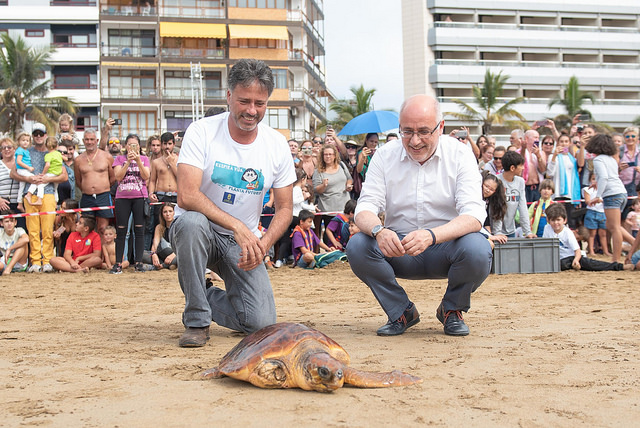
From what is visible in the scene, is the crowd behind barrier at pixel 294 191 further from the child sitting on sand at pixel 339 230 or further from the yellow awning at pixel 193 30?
the yellow awning at pixel 193 30

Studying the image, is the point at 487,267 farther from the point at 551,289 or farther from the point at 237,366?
the point at 551,289

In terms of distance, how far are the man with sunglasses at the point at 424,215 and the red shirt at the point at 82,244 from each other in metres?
6.25

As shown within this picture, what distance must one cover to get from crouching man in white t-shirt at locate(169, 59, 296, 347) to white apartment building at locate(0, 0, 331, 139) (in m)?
37.3

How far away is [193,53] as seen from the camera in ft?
136

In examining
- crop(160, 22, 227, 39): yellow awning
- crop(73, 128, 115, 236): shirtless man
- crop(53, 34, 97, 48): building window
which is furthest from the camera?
crop(53, 34, 97, 48): building window

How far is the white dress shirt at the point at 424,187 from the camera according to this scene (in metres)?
4.23

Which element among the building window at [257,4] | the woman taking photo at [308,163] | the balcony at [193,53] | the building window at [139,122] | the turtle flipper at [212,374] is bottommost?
the turtle flipper at [212,374]

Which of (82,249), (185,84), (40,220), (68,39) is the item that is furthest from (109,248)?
(68,39)

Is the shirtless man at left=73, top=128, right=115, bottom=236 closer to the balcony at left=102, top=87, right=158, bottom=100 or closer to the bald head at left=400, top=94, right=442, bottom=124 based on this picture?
the bald head at left=400, top=94, right=442, bottom=124

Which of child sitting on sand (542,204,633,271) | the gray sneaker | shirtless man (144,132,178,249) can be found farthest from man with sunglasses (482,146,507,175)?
the gray sneaker

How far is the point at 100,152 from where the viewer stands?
377 inches

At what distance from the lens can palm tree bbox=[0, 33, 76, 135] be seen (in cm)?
3738

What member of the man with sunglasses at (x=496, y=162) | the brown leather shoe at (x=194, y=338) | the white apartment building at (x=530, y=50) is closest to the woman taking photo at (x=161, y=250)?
the man with sunglasses at (x=496, y=162)

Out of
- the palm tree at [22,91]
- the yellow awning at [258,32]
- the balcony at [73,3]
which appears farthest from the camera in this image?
the balcony at [73,3]
